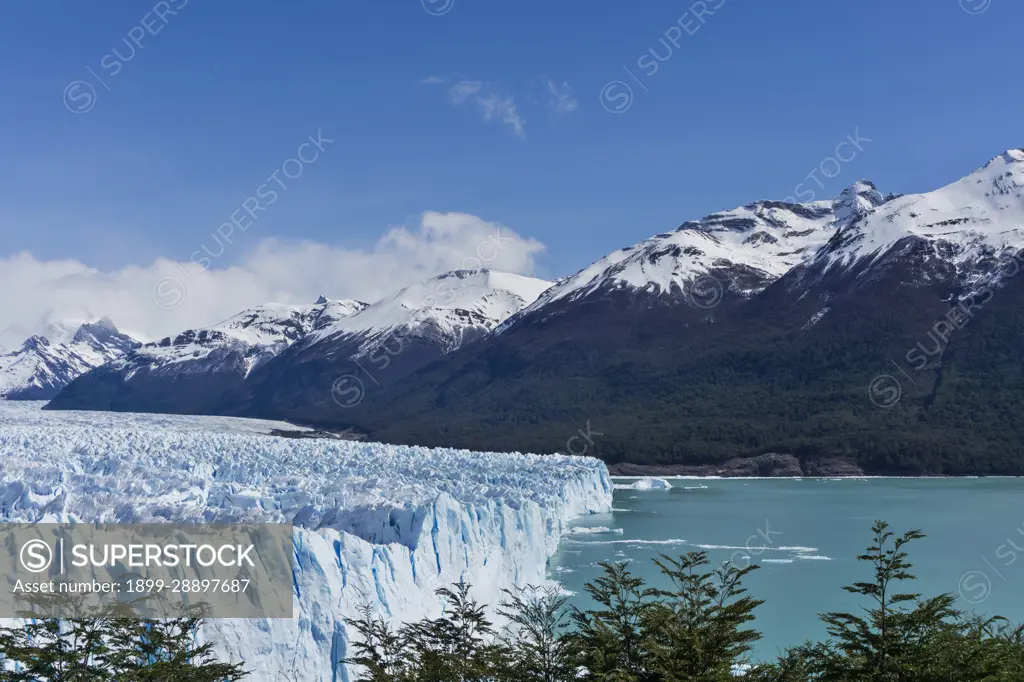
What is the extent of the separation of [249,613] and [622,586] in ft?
25.7

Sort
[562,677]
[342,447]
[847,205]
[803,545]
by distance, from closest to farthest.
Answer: [562,677]
[803,545]
[342,447]
[847,205]

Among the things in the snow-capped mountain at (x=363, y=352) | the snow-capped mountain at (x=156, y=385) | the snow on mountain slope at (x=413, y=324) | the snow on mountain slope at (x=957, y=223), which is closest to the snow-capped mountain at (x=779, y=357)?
the snow on mountain slope at (x=957, y=223)

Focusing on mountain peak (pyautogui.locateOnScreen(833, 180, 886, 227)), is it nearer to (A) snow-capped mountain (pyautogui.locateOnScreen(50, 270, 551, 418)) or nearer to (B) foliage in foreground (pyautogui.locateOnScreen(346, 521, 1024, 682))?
(A) snow-capped mountain (pyautogui.locateOnScreen(50, 270, 551, 418))

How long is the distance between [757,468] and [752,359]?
28.0 meters

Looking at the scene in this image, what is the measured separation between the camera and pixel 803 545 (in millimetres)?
39125

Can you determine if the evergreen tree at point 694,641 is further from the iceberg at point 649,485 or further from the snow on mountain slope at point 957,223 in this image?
the snow on mountain slope at point 957,223

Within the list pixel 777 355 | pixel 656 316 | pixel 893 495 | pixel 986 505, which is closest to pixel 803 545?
pixel 986 505

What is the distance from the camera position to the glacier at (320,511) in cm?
1645

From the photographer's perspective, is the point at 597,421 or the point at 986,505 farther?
the point at 597,421

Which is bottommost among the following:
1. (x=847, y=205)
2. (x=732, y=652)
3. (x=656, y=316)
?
(x=732, y=652)

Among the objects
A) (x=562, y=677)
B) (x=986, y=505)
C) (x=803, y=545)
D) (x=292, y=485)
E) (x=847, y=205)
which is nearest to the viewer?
(x=562, y=677)

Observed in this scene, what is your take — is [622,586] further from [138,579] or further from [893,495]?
[893,495]

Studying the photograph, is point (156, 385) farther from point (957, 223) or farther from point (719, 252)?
point (957, 223)

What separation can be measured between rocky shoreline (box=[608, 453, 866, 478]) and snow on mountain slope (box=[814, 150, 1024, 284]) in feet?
145
